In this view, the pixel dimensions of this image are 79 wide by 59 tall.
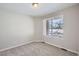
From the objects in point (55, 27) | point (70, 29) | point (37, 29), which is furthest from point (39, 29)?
point (70, 29)

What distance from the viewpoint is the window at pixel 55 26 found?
4475 mm

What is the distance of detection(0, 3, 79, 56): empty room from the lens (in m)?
3.33

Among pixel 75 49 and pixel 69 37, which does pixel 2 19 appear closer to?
pixel 69 37

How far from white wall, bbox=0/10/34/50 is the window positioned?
1.18m

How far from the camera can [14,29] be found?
434 centimetres

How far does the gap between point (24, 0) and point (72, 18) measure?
2.88 m

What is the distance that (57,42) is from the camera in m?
4.42

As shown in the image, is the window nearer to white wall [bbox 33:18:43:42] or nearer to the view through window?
the view through window

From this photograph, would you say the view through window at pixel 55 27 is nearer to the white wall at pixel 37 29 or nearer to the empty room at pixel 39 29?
the empty room at pixel 39 29

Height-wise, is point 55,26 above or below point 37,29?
above

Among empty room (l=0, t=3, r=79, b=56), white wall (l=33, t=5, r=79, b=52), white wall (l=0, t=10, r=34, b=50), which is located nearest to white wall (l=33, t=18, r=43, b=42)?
empty room (l=0, t=3, r=79, b=56)

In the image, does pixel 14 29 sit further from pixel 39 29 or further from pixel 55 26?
pixel 55 26

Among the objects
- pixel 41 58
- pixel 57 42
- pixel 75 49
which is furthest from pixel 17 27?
pixel 41 58

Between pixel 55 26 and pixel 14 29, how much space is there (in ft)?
7.66
